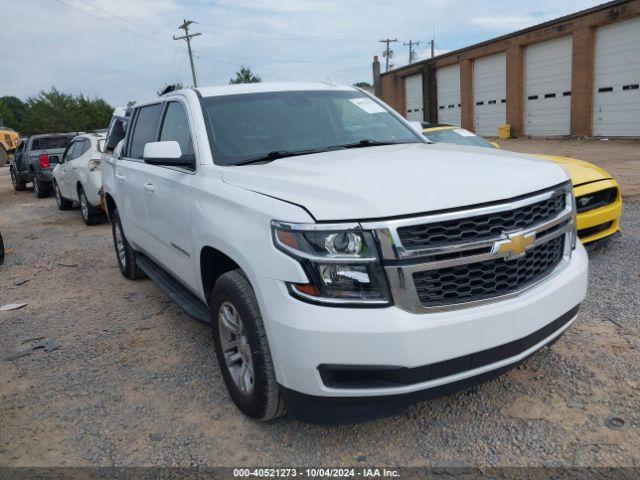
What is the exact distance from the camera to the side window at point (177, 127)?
3.76 metres

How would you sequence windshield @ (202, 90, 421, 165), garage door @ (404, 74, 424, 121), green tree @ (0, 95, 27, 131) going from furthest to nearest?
green tree @ (0, 95, 27, 131) → garage door @ (404, 74, 424, 121) → windshield @ (202, 90, 421, 165)

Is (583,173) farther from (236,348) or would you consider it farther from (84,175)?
(84,175)

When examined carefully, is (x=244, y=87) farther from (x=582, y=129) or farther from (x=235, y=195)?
(x=582, y=129)

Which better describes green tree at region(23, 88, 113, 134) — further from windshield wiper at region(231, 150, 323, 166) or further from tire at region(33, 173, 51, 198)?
windshield wiper at region(231, 150, 323, 166)

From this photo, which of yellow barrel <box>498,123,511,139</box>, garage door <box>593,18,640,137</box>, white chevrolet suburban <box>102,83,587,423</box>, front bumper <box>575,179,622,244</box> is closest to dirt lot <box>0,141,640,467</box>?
white chevrolet suburban <box>102,83,587,423</box>

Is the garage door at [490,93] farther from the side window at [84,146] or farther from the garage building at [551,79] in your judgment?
the side window at [84,146]

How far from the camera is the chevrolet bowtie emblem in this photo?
243cm

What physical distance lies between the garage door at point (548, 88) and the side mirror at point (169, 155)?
2092cm

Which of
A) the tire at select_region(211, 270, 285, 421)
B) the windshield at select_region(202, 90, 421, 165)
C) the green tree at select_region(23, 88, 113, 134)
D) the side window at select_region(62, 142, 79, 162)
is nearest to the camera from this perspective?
the tire at select_region(211, 270, 285, 421)

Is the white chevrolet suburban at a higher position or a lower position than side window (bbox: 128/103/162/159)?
lower

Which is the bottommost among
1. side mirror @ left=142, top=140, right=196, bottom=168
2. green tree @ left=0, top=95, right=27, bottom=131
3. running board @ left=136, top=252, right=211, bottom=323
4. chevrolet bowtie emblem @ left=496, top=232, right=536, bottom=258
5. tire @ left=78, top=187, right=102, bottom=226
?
tire @ left=78, top=187, right=102, bottom=226

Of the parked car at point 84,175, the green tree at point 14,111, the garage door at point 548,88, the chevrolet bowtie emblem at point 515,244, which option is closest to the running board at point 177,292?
the chevrolet bowtie emblem at point 515,244

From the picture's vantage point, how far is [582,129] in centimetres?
2036

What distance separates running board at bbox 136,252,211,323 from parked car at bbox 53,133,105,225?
505 centimetres
